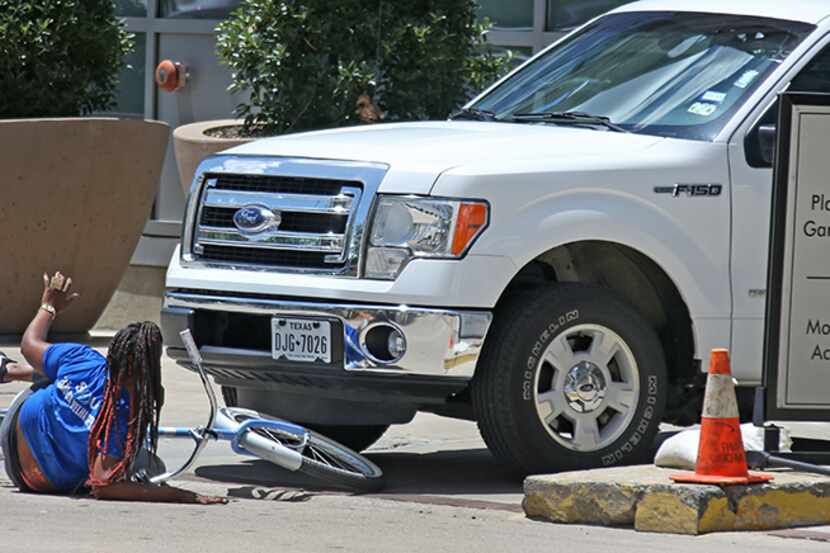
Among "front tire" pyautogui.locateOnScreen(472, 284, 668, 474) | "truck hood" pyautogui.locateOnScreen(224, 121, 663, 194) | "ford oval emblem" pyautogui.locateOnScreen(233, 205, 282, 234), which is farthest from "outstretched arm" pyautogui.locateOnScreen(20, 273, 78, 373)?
"front tire" pyautogui.locateOnScreen(472, 284, 668, 474)

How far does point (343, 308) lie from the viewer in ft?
24.3

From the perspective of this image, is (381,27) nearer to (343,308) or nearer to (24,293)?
(24,293)

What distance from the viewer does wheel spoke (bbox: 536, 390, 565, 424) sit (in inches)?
296

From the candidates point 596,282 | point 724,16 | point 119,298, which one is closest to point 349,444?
point 596,282

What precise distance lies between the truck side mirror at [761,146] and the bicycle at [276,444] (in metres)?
1.95

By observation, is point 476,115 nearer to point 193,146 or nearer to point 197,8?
point 193,146

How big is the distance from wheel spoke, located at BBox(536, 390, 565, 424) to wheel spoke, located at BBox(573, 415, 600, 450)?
0.09m

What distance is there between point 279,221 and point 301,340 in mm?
513

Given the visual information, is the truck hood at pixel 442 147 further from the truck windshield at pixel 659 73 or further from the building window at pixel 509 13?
the building window at pixel 509 13

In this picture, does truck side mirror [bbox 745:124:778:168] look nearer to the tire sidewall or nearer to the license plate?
the tire sidewall

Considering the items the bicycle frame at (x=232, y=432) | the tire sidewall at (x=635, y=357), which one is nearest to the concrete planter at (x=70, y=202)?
the bicycle frame at (x=232, y=432)

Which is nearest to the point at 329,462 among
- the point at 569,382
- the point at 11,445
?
the point at 569,382

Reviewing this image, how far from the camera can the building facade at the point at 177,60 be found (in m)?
14.8

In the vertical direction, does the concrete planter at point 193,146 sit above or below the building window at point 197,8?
below
